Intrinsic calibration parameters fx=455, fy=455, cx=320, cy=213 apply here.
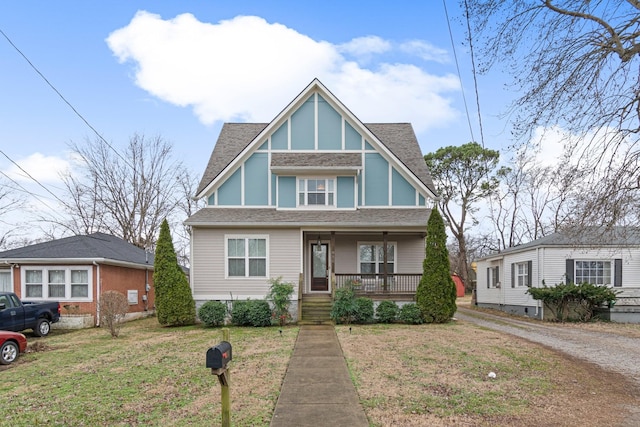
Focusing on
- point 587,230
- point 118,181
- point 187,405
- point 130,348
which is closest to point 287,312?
point 130,348

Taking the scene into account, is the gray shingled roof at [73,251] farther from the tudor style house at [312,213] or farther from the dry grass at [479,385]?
the dry grass at [479,385]

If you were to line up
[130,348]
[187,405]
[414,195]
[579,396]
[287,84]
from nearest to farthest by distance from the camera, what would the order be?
[187,405]
[579,396]
[130,348]
[414,195]
[287,84]

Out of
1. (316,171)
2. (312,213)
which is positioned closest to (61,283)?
(312,213)

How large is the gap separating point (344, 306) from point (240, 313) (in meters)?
3.61

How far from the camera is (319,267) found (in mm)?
18891

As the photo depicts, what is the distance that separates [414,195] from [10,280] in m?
15.8

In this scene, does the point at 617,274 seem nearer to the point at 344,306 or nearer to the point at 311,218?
the point at 344,306

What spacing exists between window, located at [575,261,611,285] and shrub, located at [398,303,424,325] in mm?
7796

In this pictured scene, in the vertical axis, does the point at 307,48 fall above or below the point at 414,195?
above

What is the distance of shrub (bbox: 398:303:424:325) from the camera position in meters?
15.6

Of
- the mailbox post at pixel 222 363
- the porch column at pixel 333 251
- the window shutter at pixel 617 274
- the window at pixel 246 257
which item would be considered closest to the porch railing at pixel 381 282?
the porch column at pixel 333 251

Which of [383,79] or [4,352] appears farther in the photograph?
[383,79]

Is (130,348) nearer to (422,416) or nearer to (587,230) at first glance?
(422,416)

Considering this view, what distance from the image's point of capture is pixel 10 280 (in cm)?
1714
